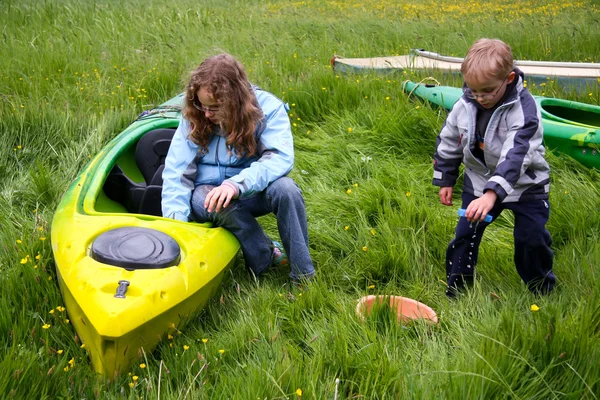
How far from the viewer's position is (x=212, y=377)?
2283 mm

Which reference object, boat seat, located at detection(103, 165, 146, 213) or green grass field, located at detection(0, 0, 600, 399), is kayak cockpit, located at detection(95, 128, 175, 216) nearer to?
boat seat, located at detection(103, 165, 146, 213)

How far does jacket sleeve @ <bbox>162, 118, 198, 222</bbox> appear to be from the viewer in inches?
116

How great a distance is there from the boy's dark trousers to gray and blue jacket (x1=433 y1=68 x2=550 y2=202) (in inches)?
2.2

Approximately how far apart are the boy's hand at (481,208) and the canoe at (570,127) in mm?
1731

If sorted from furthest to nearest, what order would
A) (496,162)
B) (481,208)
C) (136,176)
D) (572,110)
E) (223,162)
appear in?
1. (572,110)
2. (136,176)
3. (223,162)
4. (496,162)
5. (481,208)

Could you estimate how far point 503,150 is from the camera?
2471 millimetres

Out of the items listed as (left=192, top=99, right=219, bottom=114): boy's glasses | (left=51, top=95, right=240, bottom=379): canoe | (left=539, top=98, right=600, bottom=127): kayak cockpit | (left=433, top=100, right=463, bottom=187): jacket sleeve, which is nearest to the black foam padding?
(left=51, top=95, right=240, bottom=379): canoe

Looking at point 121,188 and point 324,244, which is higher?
point 121,188

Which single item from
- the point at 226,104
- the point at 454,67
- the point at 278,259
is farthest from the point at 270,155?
the point at 454,67

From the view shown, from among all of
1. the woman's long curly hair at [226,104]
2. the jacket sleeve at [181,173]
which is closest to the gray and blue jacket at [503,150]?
the woman's long curly hair at [226,104]

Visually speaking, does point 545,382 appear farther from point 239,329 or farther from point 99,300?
point 99,300

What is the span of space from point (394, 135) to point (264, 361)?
2.54m

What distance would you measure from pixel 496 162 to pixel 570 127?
157 centimetres

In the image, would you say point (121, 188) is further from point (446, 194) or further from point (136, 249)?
point (446, 194)
